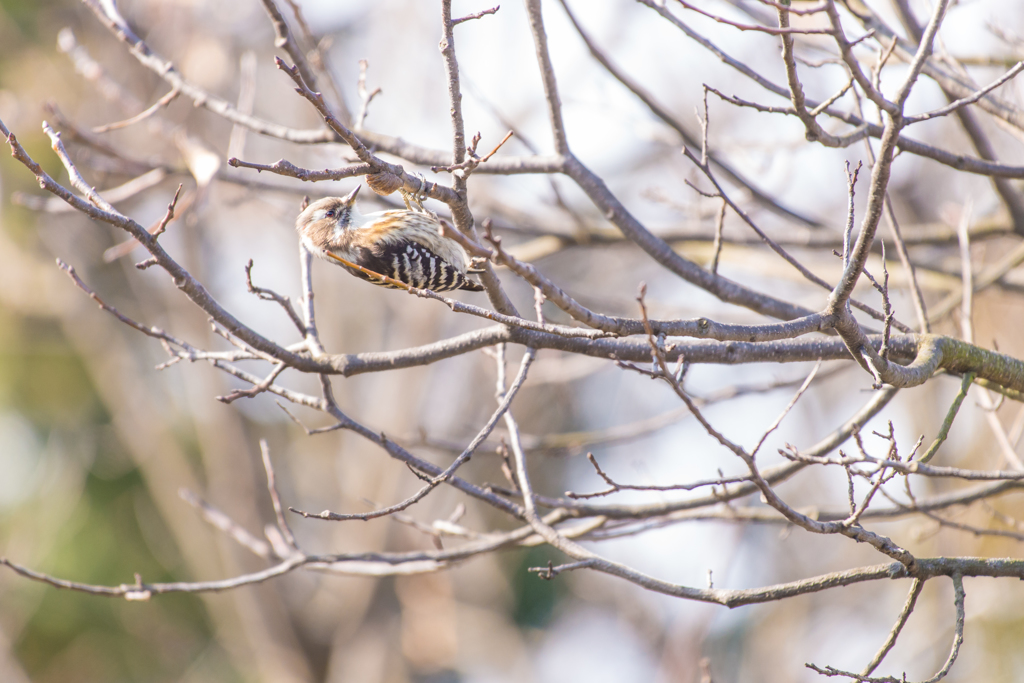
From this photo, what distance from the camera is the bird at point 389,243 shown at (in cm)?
362

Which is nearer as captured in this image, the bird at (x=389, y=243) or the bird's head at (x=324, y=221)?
the bird at (x=389, y=243)

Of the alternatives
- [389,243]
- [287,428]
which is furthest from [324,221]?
[287,428]

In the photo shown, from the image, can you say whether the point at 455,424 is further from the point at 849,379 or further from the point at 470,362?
the point at 849,379

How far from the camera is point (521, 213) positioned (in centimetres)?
426

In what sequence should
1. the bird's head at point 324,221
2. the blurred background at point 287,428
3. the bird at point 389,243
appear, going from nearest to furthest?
the bird at point 389,243 < the bird's head at point 324,221 < the blurred background at point 287,428

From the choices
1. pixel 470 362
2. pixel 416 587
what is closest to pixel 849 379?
pixel 470 362

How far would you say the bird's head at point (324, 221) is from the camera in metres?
3.73

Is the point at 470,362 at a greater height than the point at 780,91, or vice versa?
the point at 470,362

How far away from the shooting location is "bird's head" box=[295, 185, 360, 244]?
3730mm

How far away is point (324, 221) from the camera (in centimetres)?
382

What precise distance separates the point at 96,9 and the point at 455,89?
2.28m

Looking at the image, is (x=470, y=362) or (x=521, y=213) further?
(x=470, y=362)

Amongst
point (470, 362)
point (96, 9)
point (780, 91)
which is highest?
point (470, 362)

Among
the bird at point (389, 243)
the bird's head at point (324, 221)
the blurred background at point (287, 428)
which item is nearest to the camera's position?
the bird at point (389, 243)
